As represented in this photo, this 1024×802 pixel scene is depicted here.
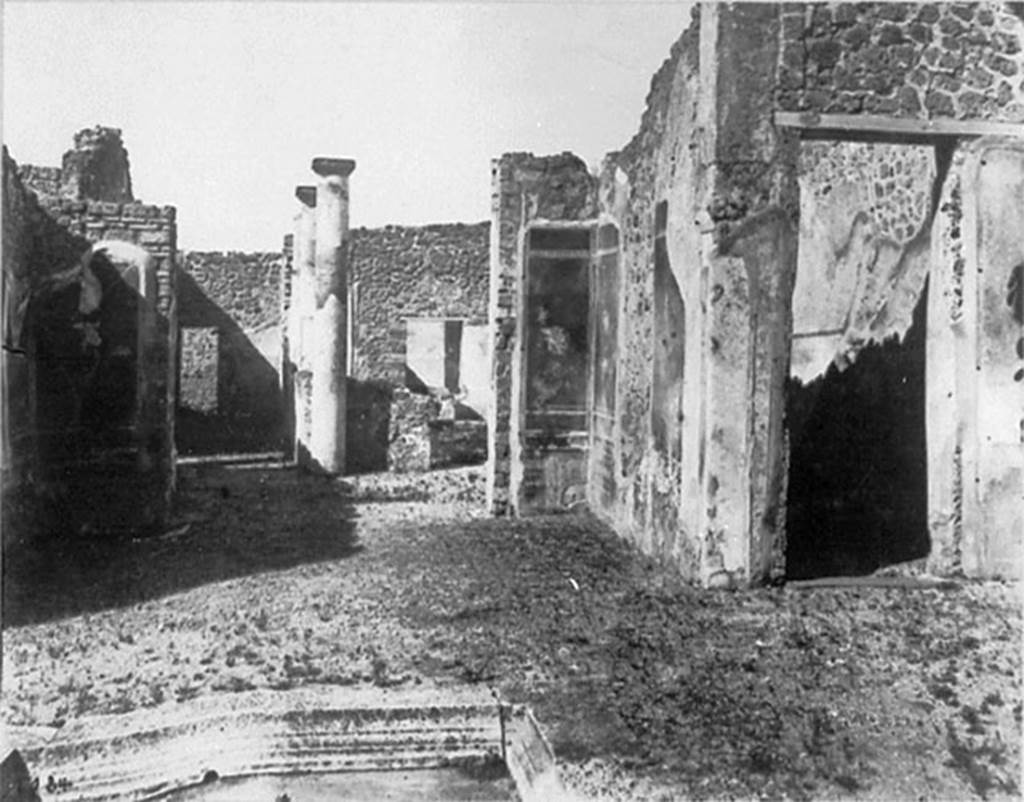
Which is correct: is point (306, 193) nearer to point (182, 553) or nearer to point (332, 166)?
point (332, 166)

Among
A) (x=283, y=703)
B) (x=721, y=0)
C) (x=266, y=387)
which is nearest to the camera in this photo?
(x=283, y=703)

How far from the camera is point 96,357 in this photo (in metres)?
8.80

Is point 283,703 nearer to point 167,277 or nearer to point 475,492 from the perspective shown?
point 167,277

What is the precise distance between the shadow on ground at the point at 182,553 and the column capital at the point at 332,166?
4.85 meters

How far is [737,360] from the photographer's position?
21.2ft

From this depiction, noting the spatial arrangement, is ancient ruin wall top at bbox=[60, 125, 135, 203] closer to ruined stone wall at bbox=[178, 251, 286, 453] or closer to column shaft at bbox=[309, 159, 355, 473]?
ruined stone wall at bbox=[178, 251, 286, 453]

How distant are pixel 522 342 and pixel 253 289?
11261 millimetres

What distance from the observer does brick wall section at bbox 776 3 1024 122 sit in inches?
255

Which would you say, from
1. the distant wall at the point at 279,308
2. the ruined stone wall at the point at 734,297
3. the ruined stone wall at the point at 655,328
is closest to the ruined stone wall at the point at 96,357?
the ruined stone wall at the point at 655,328

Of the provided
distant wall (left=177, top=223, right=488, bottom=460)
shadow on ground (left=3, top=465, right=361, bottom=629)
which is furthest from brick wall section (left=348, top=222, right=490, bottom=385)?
shadow on ground (left=3, top=465, right=361, bottom=629)

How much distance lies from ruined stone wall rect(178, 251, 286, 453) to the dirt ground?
1107cm

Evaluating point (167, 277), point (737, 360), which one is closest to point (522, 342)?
point (167, 277)

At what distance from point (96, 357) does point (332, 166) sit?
6.32 metres

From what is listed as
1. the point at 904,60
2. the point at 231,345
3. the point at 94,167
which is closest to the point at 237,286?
the point at 231,345
